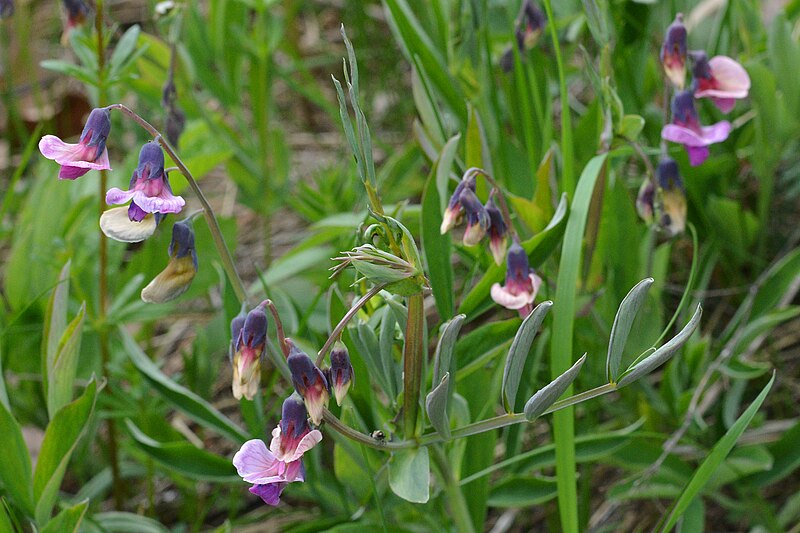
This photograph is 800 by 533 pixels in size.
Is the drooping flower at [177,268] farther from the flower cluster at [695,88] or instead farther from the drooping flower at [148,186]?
the flower cluster at [695,88]

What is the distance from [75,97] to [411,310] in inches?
92.6

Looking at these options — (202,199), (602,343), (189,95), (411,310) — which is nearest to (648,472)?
(602,343)

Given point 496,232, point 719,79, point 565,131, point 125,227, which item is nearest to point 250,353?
point 125,227

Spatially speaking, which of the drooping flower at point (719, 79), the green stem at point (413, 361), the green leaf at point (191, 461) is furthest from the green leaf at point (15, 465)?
the drooping flower at point (719, 79)

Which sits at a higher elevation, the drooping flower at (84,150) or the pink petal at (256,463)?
the drooping flower at (84,150)

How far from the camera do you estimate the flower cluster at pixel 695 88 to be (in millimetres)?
1437

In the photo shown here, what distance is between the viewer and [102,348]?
1833mm

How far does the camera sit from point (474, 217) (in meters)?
1.25

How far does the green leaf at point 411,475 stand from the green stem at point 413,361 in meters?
0.03

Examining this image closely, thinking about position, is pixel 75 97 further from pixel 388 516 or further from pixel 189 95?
pixel 388 516

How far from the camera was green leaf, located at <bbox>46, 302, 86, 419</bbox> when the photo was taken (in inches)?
53.3

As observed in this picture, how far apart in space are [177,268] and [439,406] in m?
0.37

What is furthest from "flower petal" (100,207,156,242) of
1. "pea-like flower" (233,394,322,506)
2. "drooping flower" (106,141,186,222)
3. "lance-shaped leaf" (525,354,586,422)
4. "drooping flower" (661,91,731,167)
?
"drooping flower" (661,91,731,167)

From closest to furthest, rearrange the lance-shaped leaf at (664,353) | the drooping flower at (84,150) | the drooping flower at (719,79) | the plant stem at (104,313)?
the lance-shaped leaf at (664,353), the drooping flower at (84,150), the drooping flower at (719,79), the plant stem at (104,313)
